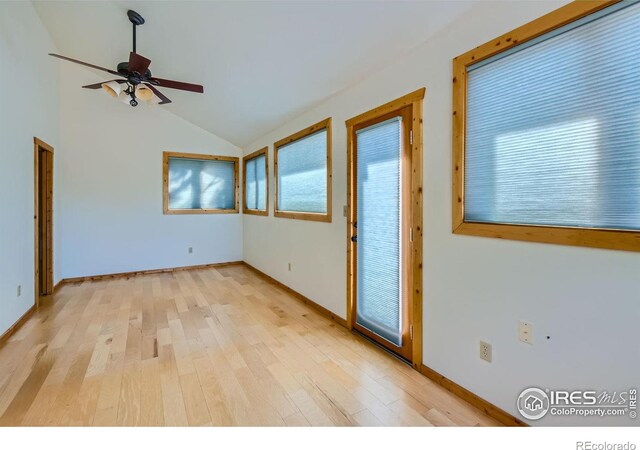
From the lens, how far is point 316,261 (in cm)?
364

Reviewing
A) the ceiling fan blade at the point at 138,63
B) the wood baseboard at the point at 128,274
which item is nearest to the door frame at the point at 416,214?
the ceiling fan blade at the point at 138,63

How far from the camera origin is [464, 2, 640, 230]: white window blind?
1.30 metres

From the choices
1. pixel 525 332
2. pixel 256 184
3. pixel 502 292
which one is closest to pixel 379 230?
pixel 502 292

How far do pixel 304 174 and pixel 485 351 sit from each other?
2798 millimetres

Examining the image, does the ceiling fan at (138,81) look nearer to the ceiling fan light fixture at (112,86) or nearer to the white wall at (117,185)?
the ceiling fan light fixture at (112,86)

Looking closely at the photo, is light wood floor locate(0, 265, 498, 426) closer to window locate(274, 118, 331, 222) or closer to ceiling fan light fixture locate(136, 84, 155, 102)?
window locate(274, 118, 331, 222)

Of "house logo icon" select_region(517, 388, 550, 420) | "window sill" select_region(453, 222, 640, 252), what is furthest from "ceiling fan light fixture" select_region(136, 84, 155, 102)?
"house logo icon" select_region(517, 388, 550, 420)

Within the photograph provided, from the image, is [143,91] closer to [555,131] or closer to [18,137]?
[18,137]

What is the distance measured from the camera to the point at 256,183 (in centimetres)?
557

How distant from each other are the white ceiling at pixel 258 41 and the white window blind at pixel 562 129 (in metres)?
0.65

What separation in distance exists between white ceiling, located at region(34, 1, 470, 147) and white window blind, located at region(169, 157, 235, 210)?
1.55 metres

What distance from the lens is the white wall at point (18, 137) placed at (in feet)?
8.93

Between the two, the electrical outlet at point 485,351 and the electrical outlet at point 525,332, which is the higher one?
the electrical outlet at point 525,332
